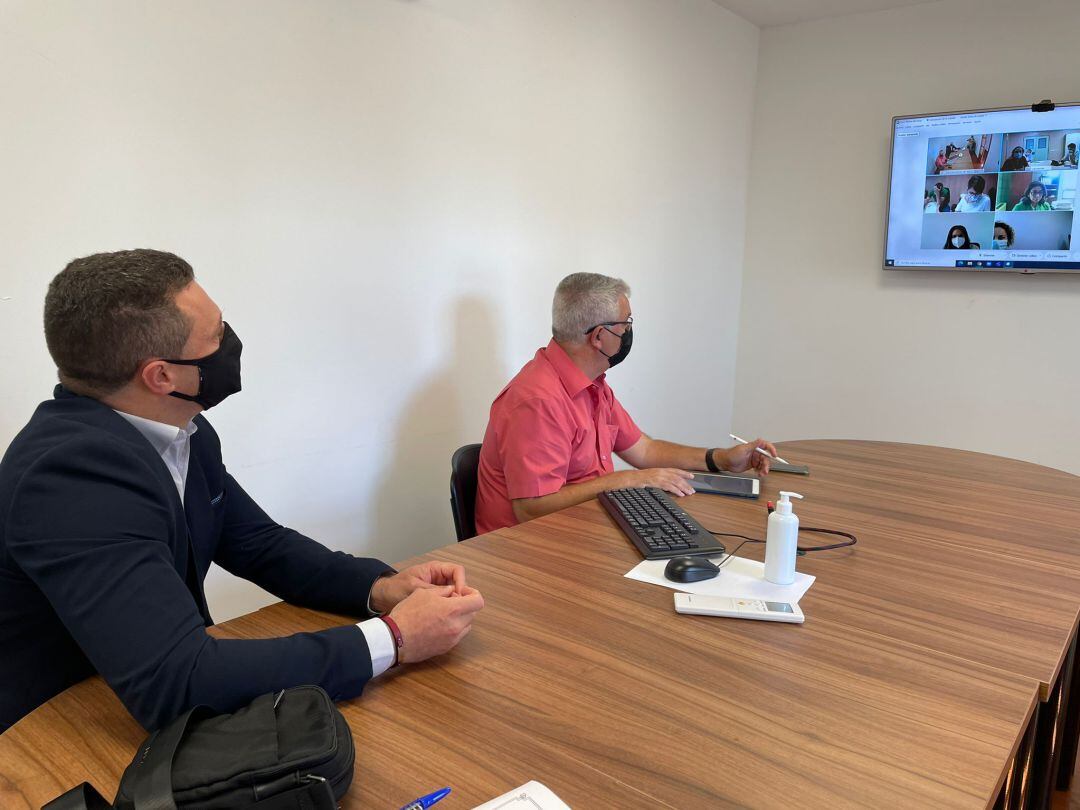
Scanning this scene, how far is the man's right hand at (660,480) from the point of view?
6.43 ft

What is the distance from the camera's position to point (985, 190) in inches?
140

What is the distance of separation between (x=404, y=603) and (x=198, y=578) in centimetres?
38

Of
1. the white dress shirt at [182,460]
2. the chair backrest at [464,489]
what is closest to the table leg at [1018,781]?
the white dress shirt at [182,460]

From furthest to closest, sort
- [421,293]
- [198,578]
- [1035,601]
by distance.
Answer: [421,293], [1035,601], [198,578]

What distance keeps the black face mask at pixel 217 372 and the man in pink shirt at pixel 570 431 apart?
0.91 metres

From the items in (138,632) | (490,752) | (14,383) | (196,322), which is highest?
(196,322)

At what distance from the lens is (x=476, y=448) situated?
2211 mm

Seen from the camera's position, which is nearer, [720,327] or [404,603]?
[404,603]

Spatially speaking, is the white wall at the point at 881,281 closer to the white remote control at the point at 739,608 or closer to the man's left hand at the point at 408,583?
the white remote control at the point at 739,608

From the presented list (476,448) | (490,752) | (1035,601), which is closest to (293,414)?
(476,448)

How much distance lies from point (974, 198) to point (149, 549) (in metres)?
3.81

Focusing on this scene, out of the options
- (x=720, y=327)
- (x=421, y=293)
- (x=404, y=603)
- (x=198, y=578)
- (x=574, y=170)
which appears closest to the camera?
(x=404, y=603)

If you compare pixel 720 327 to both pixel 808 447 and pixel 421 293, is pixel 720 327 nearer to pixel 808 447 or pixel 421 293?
pixel 808 447

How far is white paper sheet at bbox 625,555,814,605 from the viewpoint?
52.3 inches
